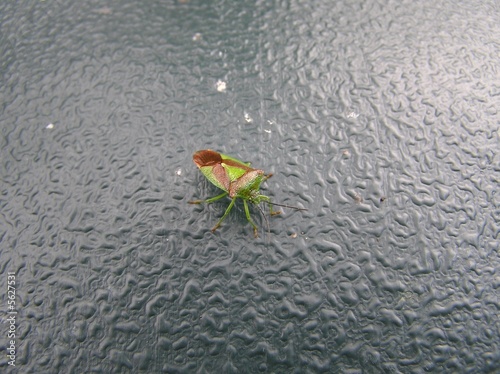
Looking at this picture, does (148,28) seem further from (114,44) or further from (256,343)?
(256,343)

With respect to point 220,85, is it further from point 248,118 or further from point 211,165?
point 211,165

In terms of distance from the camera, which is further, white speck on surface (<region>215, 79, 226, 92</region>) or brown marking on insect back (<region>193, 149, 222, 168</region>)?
white speck on surface (<region>215, 79, 226, 92</region>)

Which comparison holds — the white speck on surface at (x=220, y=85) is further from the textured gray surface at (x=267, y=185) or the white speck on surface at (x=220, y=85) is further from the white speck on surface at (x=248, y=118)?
the white speck on surface at (x=248, y=118)

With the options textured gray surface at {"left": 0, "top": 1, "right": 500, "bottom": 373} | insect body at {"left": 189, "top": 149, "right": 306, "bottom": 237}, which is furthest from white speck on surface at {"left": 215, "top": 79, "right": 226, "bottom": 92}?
insect body at {"left": 189, "top": 149, "right": 306, "bottom": 237}

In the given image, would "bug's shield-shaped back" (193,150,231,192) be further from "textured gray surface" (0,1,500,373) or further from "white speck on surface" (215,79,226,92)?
"white speck on surface" (215,79,226,92)

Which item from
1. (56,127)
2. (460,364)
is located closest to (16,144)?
(56,127)

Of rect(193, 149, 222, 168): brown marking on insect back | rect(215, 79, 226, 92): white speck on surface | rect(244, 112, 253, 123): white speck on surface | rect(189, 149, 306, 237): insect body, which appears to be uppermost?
rect(215, 79, 226, 92): white speck on surface

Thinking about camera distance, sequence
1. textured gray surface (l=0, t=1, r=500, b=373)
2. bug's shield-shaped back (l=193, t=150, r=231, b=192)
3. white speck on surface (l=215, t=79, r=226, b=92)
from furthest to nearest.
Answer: white speck on surface (l=215, t=79, r=226, b=92), bug's shield-shaped back (l=193, t=150, r=231, b=192), textured gray surface (l=0, t=1, r=500, b=373)

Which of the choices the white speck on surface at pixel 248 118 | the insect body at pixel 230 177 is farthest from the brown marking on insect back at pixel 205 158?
the white speck on surface at pixel 248 118
